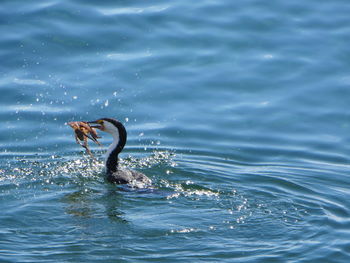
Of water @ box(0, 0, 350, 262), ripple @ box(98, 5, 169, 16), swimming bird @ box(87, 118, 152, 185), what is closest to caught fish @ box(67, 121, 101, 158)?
swimming bird @ box(87, 118, 152, 185)

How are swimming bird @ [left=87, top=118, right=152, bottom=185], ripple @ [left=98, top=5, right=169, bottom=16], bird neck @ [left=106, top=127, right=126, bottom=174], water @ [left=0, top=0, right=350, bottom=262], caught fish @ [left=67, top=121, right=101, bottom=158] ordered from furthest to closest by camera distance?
ripple @ [left=98, top=5, right=169, bottom=16], caught fish @ [left=67, top=121, right=101, bottom=158], bird neck @ [left=106, top=127, right=126, bottom=174], swimming bird @ [left=87, top=118, right=152, bottom=185], water @ [left=0, top=0, right=350, bottom=262]

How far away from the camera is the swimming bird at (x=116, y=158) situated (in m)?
13.7

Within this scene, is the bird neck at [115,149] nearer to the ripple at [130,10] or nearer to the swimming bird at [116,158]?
the swimming bird at [116,158]

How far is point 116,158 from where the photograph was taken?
47.1 ft

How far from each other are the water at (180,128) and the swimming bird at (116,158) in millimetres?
227

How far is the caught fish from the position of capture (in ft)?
48.0

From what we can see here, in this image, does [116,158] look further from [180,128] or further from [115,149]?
[180,128]

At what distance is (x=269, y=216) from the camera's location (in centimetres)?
1241

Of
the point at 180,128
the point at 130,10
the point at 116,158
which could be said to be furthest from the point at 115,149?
the point at 130,10

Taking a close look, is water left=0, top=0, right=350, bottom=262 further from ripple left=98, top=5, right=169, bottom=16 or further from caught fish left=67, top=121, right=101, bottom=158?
caught fish left=67, top=121, right=101, bottom=158

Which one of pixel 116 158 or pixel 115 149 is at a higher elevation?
pixel 115 149

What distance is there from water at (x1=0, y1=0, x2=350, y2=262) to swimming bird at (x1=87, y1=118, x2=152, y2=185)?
23 cm

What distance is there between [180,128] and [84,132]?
88.6 inches

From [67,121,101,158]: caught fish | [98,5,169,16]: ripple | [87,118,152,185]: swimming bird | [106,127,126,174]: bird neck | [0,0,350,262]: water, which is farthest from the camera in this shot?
[98,5,169,16]: ripple
